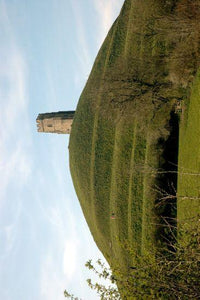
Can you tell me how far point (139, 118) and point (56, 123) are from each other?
1602 centimetres

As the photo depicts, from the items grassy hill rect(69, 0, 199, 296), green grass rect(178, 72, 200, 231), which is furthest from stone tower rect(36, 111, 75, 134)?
green grass rect(178, 72, 200, 231)

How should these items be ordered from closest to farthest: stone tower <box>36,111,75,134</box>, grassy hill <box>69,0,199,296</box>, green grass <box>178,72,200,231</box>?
green grass <box>178,72,200,231</box>
grassy hill <box>69,0,199,296</box>
stone tower <box>36,111,75,134</box>

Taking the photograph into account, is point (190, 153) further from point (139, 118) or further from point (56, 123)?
point (56, 123)

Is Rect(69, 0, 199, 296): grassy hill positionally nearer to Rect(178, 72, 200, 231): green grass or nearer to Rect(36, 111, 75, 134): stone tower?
Rect(178, 72, 200, 231): green grass

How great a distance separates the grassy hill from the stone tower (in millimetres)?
9128

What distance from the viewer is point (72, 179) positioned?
3159 cm

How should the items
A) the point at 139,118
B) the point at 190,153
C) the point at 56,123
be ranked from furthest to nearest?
1. the point at 56,123
2. the point at 139,118
3. the point at 190,153

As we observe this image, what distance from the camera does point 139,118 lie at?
20969mm

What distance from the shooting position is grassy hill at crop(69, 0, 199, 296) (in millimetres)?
18656

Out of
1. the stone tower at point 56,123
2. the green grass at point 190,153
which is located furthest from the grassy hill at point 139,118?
the stone tower at point 56,123

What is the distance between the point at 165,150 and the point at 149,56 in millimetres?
5866

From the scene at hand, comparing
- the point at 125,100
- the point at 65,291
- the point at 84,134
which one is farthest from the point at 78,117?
the point at 65,291

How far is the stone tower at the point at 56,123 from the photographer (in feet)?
115

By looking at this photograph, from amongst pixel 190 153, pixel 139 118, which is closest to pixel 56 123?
pixel 139 118
